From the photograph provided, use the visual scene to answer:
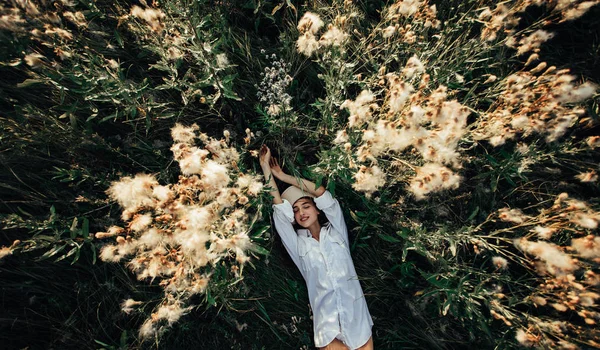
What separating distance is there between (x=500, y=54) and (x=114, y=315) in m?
4.14

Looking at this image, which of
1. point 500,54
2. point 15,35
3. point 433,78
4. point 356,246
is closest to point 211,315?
point 356,246

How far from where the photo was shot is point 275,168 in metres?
3.02

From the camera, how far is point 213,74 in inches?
96.4

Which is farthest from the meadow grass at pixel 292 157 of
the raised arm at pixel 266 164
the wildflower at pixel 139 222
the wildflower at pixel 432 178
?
the wildflower at pixel 432 178

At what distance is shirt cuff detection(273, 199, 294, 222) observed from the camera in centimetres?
294

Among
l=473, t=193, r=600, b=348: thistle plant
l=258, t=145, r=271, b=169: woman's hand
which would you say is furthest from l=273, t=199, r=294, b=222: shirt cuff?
l=473, t=193, r=600, b=348: thistle plant

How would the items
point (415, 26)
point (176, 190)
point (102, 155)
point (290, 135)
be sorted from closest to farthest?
point (176, 190)
point (415, 26)
point (102, 155)
point (290, 135)

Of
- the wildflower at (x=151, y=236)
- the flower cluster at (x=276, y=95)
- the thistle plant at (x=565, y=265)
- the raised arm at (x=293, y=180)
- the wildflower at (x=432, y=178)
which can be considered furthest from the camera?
the raised arm at (x=293, y=180)

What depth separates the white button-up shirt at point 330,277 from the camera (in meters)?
2.88

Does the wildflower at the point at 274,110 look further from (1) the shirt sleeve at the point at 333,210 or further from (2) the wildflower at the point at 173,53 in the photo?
(1) the shirt sleeve at the point at 333,210

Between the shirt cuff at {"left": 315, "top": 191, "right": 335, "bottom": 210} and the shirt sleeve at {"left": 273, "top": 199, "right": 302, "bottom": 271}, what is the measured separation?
0.26 metres

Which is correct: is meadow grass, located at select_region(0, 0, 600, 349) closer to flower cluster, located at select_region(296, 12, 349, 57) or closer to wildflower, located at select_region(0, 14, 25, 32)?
flower cluster, located at select_region(296, 12, 349, 57)

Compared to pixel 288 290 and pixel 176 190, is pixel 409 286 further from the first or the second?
pixel 176 190

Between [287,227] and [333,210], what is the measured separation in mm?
478
